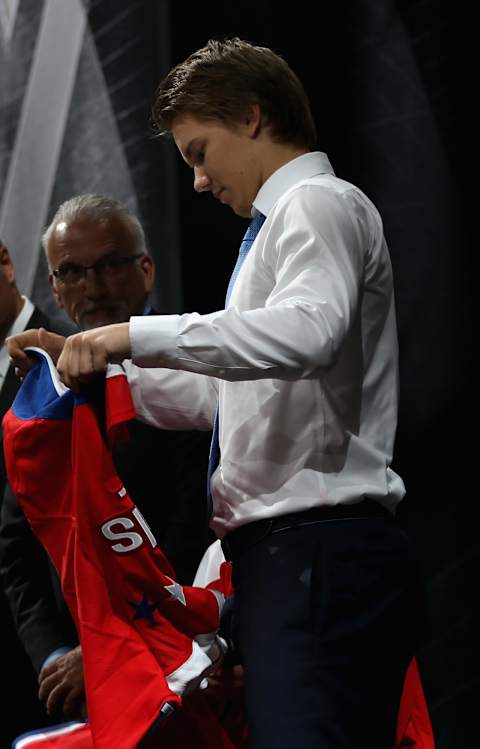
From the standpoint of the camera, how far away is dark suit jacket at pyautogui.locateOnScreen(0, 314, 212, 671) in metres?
2.08

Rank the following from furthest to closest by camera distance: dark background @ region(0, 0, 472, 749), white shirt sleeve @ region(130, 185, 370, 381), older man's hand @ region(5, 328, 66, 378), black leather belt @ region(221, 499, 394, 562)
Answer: dark background @ region(0, 0, 472, 749)
older man's hand @ region(5, 328, 66, 378)
black leather belt @ region(221, 499, 394, 562)
white shirt sleeve @ region(130, 185, 370, 381)

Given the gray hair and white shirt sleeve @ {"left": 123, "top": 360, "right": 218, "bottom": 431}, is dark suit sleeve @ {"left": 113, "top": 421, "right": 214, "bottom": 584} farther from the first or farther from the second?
the gray hair

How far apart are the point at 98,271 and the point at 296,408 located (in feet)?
3.49

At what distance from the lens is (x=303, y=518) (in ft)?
4.78

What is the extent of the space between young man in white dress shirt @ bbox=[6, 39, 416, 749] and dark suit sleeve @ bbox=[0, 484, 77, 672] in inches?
26.0

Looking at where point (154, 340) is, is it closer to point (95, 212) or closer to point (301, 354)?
point (301, 354)

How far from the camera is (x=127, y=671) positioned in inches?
58.0

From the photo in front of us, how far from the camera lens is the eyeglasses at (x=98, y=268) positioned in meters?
2.42

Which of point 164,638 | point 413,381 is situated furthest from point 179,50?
point 164,638

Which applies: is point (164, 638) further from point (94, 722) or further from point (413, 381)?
point (413, 381)

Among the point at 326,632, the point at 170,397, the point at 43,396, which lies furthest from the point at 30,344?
the point at 326,632

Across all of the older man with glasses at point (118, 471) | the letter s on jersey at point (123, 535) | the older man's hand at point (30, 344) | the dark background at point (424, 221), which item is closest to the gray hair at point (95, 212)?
the older man with glasses at point (118, 471)

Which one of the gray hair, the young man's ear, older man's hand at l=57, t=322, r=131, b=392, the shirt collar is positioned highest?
the young man's ear

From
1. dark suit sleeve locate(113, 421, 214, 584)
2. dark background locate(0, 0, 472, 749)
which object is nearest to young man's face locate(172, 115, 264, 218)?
dark suit sleeve locate(113, 421, 214, 584)
